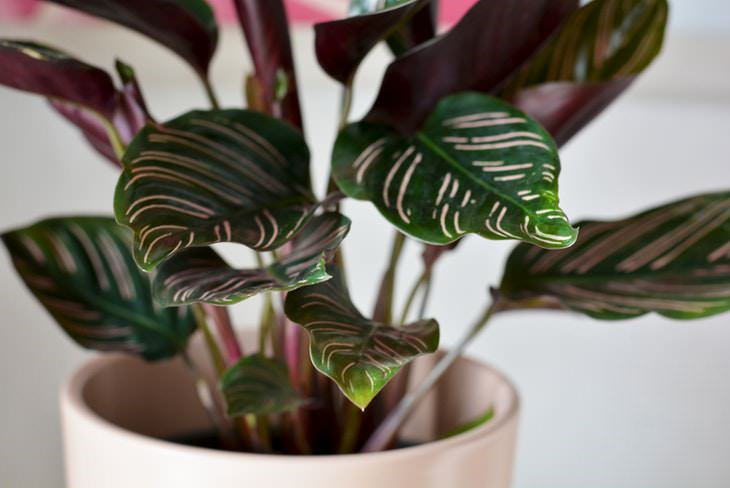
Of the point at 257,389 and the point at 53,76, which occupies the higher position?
the point at 53,76

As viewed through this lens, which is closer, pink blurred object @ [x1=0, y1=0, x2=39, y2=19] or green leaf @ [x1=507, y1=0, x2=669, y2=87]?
green leaf @ [x1=507, y1=0, x2=669, y2=87]

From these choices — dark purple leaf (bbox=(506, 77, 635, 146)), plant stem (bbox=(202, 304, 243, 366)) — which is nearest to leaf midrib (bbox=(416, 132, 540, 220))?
dark purple leaf (bbox=(506, 77, 635, 146))

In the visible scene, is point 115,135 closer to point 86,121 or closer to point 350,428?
point 86,121

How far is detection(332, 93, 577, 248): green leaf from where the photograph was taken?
44 centimetres

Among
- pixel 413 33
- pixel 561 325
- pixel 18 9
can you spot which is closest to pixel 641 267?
pixel 413 33

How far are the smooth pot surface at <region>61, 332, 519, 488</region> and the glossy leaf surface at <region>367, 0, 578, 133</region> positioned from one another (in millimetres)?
222

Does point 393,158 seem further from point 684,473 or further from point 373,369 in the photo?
point 684,473

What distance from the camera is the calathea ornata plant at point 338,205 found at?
468 millimetres

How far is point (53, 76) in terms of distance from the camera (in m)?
0.54

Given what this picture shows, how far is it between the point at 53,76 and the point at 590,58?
398 millimetres

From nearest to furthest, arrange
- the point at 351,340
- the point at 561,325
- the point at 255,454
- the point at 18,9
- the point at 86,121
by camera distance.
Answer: the point at 351,340 → the point at 255,454 → the point at 86,121 → the point at 18,9 → the point at 561,325

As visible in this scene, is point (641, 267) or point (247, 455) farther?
point (641, 267)

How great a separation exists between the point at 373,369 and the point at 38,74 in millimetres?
282

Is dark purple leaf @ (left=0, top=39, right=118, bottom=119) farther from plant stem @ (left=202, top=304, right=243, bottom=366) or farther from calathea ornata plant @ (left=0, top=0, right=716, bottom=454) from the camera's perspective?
plant stem @ (left=202, top=304, right=243, bottom=366)
